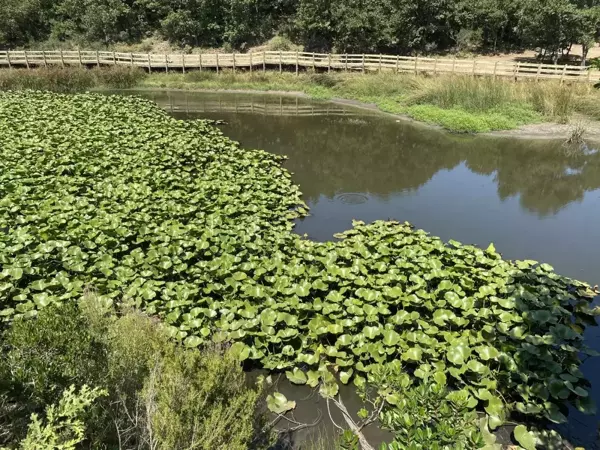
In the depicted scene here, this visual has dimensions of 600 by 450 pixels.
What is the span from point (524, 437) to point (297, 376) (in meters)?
2.03

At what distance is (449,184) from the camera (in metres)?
10.4

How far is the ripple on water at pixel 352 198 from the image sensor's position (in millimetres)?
9219

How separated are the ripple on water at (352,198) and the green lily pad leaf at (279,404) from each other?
5.40 m

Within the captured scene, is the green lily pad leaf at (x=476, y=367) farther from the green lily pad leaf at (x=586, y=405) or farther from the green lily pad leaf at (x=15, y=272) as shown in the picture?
the green lily pad leaf at (x=15, y=272)

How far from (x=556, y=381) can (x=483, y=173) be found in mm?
7848

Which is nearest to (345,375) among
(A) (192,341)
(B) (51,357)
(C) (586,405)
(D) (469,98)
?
(A) (192,341)

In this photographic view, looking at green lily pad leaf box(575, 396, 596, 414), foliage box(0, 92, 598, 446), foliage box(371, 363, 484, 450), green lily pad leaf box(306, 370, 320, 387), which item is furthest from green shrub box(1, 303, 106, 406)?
green lily pad leaf box(575, 396, 596, 414)

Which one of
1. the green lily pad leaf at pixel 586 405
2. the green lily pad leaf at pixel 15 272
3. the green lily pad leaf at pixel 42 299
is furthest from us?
the green lily pad leaf at pixel 15 272

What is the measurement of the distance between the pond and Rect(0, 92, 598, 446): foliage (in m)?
0.62

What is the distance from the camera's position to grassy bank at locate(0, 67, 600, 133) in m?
14.7

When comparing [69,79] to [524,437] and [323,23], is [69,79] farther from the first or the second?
[524,437]

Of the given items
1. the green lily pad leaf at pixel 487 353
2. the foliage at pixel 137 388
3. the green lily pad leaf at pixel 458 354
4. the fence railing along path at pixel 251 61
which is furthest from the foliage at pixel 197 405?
the fence railing along path at pixel 251 61

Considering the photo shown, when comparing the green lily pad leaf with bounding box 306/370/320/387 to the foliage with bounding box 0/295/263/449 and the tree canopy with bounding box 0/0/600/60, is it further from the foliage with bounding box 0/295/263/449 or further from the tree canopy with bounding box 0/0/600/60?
the tree canopy with bounding box 0/0/600/60

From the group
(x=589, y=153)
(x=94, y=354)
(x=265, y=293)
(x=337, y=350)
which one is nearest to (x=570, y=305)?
(x=337, y=350)
